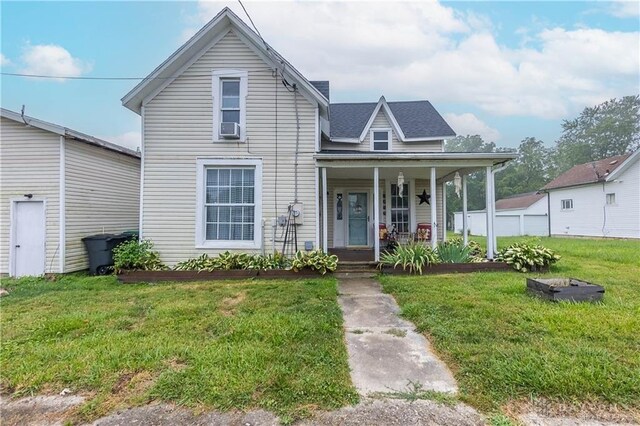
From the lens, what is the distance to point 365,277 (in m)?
7.39

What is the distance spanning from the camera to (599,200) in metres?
17.2

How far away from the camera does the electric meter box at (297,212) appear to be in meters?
8.09

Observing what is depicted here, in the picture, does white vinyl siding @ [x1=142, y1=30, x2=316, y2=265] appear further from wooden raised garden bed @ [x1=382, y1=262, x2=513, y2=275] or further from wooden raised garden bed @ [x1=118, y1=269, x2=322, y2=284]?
wooden raised garden bed @ [x1=382, y1=262, x2=513, y2=275]

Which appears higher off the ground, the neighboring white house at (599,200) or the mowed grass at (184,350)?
the neighboring white house at (599,200)

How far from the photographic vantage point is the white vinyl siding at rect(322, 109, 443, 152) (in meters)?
12.0

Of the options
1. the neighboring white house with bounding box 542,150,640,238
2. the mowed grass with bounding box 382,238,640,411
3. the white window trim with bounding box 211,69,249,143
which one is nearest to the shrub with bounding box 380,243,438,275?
the mowed grass with bounding box 382,238,640,411

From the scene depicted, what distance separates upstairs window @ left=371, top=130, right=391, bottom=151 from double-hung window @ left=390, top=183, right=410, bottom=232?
5.55 feet

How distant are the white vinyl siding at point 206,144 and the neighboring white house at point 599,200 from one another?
56.1 ft

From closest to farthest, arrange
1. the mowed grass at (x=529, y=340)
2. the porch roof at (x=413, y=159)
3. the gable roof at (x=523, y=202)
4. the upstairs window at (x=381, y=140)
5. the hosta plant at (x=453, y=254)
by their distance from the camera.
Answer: the mowed grass at (x=529, y=340)
the hosta plant at (x=453, y=254)
the porch roof at (x=413, y=159)
the upstairs window at (x=381, y=140)
the gable roof at (x=523, y=202)

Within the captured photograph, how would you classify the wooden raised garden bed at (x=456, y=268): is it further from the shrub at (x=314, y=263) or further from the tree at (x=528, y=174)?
the tree at (x=528, y=174)

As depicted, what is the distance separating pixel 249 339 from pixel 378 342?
4.94 feet

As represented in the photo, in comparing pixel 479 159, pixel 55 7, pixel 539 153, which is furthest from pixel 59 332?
pixel 539 153

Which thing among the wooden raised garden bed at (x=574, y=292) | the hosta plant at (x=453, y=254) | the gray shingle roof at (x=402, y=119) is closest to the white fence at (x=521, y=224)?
the gray shingle roof at (x=402, y=119)

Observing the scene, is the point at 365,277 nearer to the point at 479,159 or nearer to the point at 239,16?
the point at 479,159
